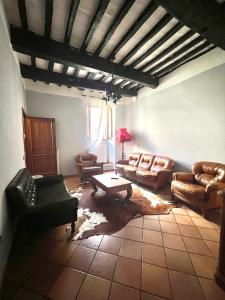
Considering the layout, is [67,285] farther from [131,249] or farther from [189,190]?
[189,190]

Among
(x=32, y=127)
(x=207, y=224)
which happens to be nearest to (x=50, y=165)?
(x=32, y=127)

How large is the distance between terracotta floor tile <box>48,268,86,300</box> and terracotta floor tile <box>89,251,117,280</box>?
13cm

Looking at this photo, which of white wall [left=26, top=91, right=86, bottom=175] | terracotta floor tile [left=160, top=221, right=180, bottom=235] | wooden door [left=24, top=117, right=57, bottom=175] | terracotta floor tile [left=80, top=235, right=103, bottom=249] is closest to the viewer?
terracotta floor tile [left=80, top=235, right=103, bottom=249]

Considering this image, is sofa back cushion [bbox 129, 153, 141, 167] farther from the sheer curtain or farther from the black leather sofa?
the black leather sofa

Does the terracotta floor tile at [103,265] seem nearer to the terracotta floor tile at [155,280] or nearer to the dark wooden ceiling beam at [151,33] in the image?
the terracotta floor tile at [155,280]

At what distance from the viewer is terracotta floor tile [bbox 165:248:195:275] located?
61.9 inches

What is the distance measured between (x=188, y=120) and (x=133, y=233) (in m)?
2.91

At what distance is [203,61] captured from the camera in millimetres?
3297

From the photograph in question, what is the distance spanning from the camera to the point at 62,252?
181 cm

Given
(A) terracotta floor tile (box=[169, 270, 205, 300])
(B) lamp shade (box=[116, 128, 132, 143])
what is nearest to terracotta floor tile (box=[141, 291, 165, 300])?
(A) terracotta floor tile (box=[169, 270, 205, 300])

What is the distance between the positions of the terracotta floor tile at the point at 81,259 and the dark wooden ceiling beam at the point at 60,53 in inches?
124

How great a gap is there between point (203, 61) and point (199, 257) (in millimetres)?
3656

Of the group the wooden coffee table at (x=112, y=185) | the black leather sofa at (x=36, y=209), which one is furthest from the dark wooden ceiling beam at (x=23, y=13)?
the wooden coffee table at (x=112, y=185)

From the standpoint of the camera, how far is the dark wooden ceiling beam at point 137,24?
2.08 meters
